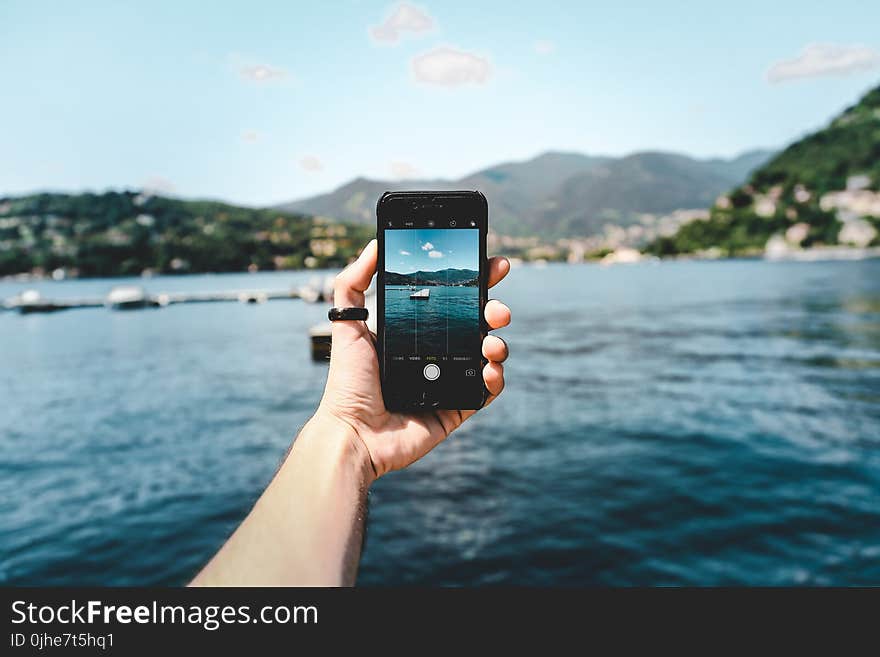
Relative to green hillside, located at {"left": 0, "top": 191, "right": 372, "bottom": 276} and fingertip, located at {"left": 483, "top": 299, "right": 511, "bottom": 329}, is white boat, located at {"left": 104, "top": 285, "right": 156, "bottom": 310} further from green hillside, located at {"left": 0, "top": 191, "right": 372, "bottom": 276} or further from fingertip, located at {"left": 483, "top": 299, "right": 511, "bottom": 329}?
fingertip, located at {"left": 483, "top": 299, "right": 511, "bottom": 329}

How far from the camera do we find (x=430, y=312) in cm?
189

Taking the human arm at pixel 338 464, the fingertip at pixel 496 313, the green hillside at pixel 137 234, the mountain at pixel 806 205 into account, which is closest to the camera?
the human arm at pixel 338 464

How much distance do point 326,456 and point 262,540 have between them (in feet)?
0.98

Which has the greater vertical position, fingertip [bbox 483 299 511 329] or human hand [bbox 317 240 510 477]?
fingertip [bbox 483 299 511 329]

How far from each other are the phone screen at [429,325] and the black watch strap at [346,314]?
7cm

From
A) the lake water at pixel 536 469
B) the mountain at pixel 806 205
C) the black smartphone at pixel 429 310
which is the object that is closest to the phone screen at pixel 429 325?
the black smartphone at pixel 429 310

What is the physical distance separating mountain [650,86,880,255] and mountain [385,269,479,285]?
468 feet

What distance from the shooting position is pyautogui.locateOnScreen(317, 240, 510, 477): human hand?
1.85 m

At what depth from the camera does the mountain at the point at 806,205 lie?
417 ft

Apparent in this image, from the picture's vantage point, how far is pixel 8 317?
70.4 m

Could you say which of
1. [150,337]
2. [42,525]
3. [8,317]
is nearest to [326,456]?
[42,525]

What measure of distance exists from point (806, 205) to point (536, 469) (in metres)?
136

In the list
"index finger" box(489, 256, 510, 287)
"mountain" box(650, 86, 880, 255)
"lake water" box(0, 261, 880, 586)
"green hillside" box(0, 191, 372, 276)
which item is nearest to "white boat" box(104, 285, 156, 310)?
"green hillside" box(0, 191, 372, 276)

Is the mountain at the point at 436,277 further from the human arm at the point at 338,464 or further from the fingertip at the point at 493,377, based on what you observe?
the fingertip at the point at 493,377
